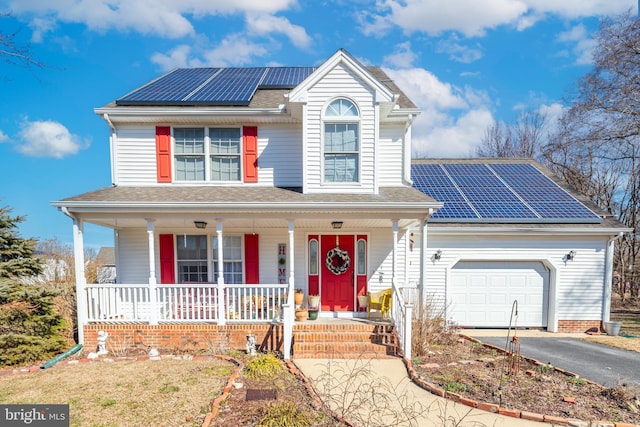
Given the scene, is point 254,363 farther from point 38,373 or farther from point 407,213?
point 407,213

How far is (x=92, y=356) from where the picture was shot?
6719 millimetres

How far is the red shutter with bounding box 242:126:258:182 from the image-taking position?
8766 millimetres

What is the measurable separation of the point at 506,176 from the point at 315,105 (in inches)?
317

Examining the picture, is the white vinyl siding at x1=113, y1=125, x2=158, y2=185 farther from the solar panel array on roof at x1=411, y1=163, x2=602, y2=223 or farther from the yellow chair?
the solar panel array on roof at x1=411, y1=163, x2=602, y2=223

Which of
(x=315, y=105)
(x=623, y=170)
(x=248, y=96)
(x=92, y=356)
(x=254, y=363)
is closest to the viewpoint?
(x=254, y=363)

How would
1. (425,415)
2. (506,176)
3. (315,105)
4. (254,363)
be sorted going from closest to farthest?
(425,415)
(254,363)
(315,105)
(506,176)

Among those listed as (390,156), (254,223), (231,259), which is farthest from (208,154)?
(390,156)

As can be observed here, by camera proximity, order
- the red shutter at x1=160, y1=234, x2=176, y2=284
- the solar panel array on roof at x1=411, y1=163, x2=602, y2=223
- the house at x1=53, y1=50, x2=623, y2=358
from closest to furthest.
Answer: the house at x1=53, y1=50, x2=623, y2=358, the red shutter at x1=160, y1=234, x2=176, y2=284, the solar panel array on roof at x1=411, y1=163, x2=602, y2=223

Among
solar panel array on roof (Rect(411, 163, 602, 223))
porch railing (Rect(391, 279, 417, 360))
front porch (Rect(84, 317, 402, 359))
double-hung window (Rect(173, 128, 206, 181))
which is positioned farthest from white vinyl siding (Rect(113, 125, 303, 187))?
solar panel array on roof (Rect(411, 163, 602, 223))

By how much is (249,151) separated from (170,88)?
143 inches

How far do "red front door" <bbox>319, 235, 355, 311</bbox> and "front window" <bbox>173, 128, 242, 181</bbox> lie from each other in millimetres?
3319

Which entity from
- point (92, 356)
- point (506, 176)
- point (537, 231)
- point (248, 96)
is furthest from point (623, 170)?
point (92, 356)

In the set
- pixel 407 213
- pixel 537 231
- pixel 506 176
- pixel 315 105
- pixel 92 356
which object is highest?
pixel 315 105

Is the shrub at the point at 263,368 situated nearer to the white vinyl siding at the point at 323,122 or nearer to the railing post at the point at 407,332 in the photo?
the railing post at the point at 407,332
